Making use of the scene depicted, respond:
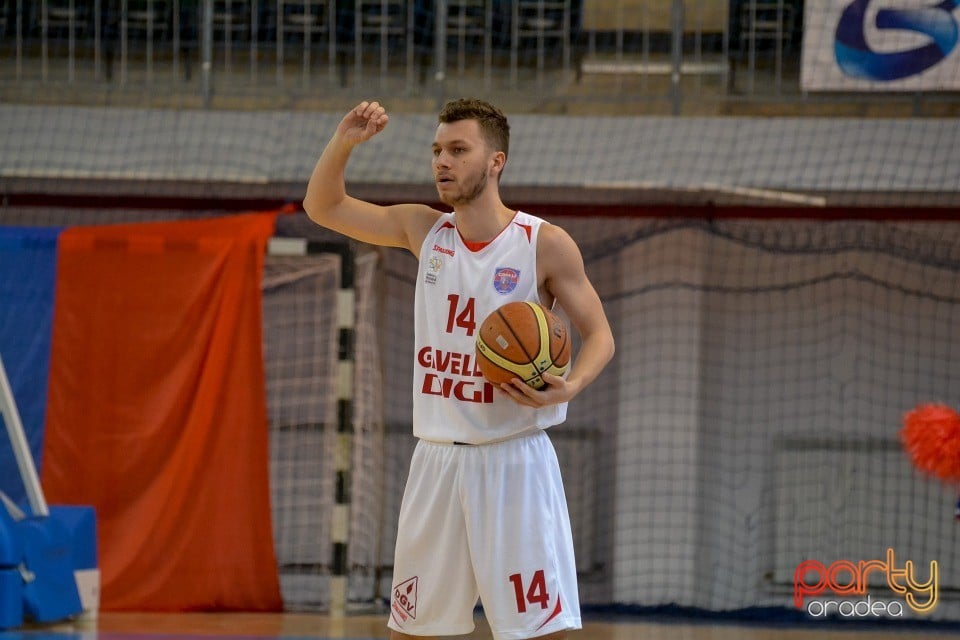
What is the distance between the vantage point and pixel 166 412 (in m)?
8.36

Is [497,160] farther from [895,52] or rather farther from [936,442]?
[895,52]

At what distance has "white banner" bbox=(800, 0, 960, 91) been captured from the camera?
28.0ft

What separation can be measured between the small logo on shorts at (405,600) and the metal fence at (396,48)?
625cm

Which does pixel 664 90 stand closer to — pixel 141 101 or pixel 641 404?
pixel 641 404

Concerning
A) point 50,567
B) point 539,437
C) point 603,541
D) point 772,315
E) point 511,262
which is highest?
point 511,262

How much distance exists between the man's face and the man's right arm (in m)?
0.17

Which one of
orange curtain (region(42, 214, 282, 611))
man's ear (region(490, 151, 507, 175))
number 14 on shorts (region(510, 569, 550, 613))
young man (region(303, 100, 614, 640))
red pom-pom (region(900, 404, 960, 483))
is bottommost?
orange curtain (region(42, 214, 282, 611))

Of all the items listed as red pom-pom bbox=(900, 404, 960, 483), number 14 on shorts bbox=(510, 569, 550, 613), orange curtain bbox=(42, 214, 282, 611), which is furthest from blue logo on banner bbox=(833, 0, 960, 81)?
number 14 on shorts bbox=(510, 569, 550, 613)

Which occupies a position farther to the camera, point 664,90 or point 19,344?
point 664,90

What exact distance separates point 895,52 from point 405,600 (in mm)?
6470

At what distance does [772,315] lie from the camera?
9953 millimetres

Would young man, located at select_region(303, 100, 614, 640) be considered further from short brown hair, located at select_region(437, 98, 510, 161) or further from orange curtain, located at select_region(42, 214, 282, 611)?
orange curtain, located at select_region(42, 214, 282, 611)

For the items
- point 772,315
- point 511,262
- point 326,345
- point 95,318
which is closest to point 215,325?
point 95,318

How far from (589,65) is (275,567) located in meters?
4.29
